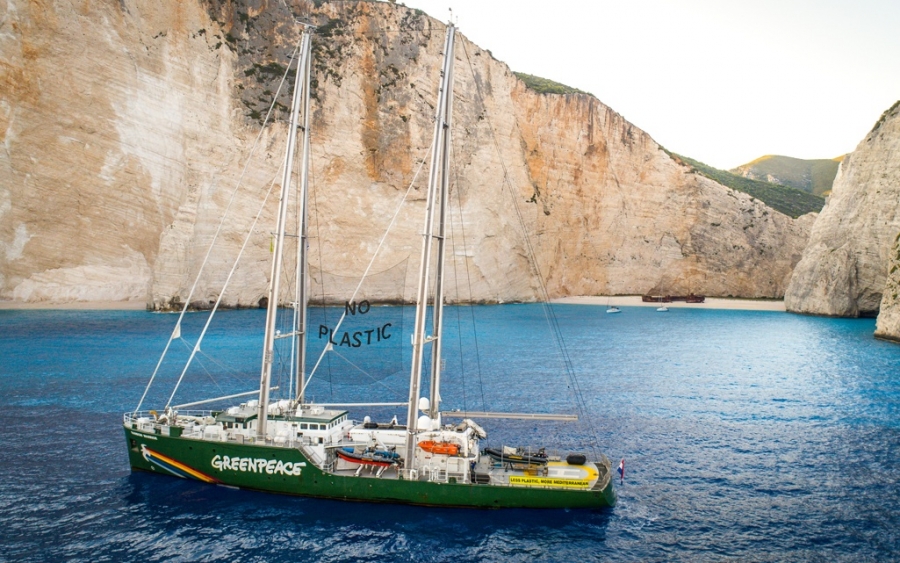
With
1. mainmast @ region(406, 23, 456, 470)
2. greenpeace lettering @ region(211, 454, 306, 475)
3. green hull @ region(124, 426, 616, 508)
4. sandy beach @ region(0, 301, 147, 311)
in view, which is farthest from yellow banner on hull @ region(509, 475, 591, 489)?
sandy beach @ region(0, 301, 147, 311)

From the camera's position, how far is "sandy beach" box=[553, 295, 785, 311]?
112750 millimetres

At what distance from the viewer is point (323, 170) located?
91312 millimetres

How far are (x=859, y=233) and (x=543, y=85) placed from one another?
206ft

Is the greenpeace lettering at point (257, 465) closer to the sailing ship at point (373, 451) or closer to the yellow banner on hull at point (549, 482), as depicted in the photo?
the sailing ship at point (373, 451)

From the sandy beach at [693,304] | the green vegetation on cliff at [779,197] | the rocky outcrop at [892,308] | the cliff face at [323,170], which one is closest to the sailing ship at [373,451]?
the cliff face at [323,170]

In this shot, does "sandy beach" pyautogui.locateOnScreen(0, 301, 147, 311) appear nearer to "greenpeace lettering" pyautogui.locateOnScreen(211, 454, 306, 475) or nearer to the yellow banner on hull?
"greenpeace lettering" pyautogui.locateOnScreen(211, 454, 306, 475)

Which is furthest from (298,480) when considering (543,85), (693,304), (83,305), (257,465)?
(543,85)

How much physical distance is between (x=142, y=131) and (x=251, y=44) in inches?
805

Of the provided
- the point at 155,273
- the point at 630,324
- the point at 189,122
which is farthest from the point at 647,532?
the point at 189,122

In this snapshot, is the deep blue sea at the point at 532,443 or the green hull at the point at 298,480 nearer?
the deep blue sea at the point at 532,443

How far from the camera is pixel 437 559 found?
1820 cm

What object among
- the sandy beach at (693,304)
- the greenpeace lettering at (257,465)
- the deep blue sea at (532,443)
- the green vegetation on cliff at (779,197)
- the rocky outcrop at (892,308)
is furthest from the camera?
the green vegetation on cliff at (779,197)

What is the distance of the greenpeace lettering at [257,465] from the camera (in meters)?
22.1

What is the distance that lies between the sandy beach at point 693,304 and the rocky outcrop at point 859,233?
40.9ft
